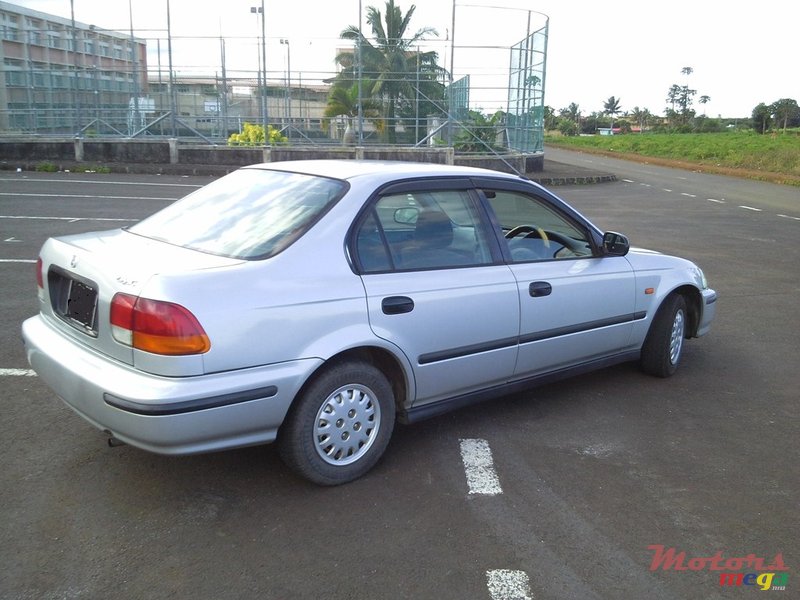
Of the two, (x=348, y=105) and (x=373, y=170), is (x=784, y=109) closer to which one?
(x=348, y=105)

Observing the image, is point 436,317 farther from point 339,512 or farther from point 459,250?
point 339,512

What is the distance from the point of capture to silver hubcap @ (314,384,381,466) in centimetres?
365

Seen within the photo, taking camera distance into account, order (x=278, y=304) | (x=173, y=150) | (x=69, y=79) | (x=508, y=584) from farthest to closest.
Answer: (x=69, y=79)
(x=173, y=150)
(x=278, y=304)
(x=508, y=584)

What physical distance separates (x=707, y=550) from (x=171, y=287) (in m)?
2.59

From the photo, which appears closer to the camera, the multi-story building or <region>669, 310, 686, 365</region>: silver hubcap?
<region>669, 310, 686, 365</region>: silver hubcap

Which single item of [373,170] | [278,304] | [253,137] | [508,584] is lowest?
[508,584]

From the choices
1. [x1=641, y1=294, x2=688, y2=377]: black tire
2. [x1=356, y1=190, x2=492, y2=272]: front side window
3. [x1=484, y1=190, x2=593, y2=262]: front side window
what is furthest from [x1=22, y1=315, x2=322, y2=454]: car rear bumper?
[x1=641, y1=294, x2=688, y2=377]: black tire

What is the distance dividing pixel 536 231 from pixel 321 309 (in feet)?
6.75

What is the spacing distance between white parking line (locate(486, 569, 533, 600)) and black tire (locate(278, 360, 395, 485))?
988 mm

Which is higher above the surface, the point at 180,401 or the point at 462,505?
the point at 180,401

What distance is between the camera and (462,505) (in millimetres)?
3605

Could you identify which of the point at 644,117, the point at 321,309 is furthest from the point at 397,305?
the point at 644,117

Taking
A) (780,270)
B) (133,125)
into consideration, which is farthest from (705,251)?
(133,125)

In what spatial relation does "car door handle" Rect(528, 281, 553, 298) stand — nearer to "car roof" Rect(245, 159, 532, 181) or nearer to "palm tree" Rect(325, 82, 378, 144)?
"car roof" Rect(245, 159, 532, 181)
